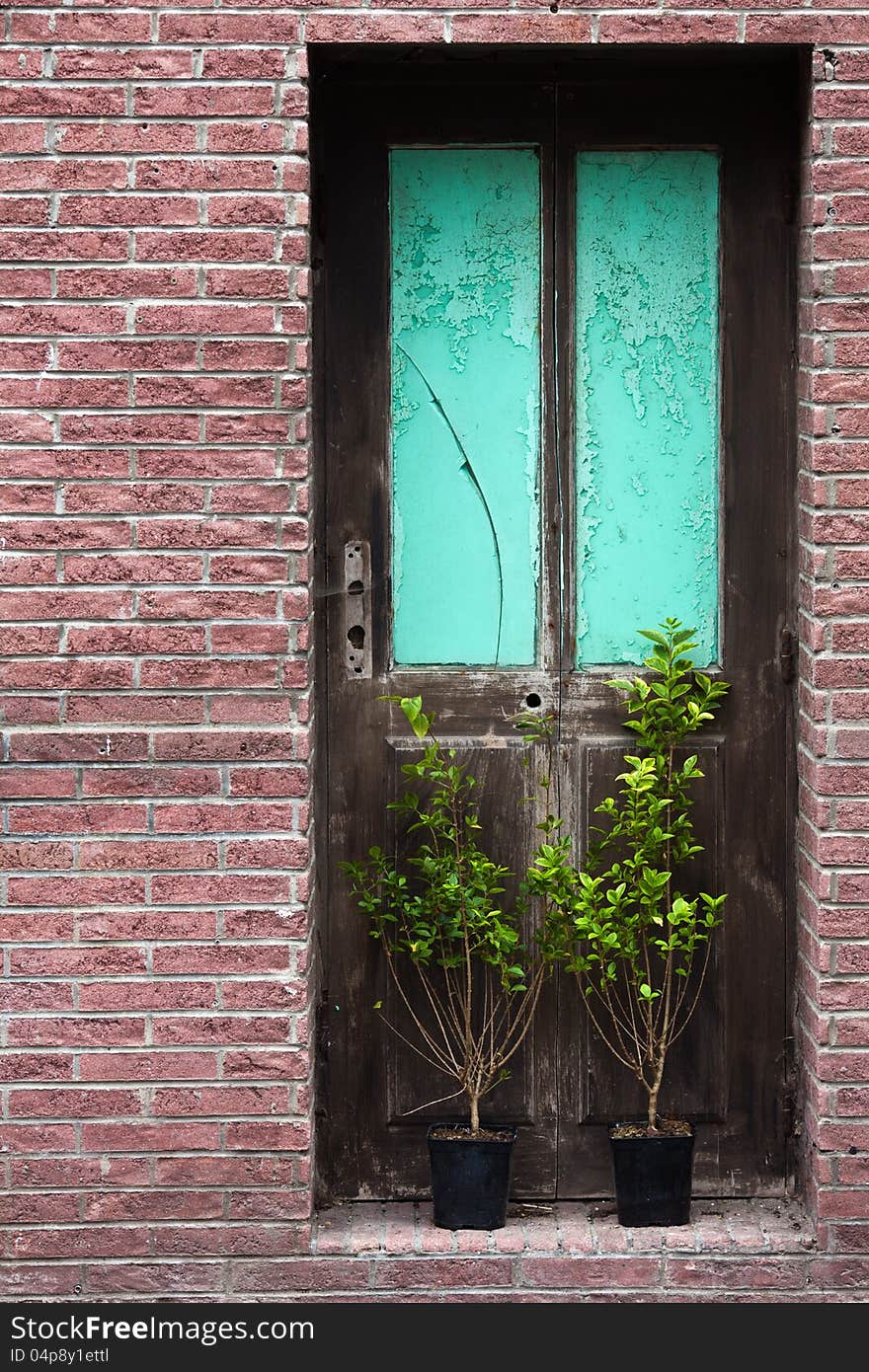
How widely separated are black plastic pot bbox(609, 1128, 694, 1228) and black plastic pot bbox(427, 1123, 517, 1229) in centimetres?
28

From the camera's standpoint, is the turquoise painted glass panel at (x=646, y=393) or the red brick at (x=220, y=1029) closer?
the red brick at (x=220, y=1029)

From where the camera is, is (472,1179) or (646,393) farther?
(646,393)

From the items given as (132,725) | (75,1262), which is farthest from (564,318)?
(75,1262)

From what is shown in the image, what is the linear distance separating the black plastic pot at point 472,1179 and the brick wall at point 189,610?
351mm

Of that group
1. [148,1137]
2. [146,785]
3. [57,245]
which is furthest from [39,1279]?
[57,245]

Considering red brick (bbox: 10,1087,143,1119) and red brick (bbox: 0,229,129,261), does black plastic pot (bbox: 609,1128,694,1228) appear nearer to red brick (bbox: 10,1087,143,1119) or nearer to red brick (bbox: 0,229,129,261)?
red brick (bbox: 10,1087,143,1119)

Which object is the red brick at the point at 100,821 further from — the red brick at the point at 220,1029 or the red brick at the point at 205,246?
the red brick at the point at 205,246

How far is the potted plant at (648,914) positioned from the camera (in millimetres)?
4148

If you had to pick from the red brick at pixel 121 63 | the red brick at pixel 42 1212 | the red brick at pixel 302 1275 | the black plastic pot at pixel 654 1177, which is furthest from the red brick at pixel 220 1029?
the red brick at pixel 121 63

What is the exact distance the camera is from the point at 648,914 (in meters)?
4.16

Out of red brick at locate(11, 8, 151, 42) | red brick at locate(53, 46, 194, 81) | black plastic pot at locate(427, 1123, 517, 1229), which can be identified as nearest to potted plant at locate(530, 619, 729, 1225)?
black plastic pot at locate(427, 1123, 517, 1229)

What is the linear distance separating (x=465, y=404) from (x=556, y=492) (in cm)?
32

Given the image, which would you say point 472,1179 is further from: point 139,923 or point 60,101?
point 60,101

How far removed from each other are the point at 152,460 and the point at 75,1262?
1.91 meters
